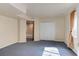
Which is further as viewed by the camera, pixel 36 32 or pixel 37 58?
pixel 36 32

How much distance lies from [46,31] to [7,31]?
4640mm

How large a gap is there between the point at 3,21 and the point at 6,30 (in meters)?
0.75

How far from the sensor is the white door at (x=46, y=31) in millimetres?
11096

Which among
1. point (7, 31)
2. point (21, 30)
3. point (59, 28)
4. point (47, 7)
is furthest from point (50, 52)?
point (59, 28)

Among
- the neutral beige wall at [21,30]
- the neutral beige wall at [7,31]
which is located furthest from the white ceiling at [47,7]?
the neutral beige wall at [21,30]

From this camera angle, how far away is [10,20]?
26.7 ft

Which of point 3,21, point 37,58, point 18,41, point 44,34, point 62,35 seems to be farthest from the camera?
point 44,34

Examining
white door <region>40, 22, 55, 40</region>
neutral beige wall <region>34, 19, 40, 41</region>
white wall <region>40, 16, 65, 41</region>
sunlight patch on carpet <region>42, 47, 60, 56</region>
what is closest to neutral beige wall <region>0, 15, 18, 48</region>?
neutral beige wall <region>34, 19, 40, 41</region>

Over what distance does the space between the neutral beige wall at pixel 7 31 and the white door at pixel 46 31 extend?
9.60ft

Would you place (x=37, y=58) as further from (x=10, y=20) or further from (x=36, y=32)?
(x=36, y=32)

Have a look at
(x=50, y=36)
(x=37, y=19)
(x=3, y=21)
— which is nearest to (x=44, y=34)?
(x=50, y=36)

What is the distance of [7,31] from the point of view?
25.3 ft

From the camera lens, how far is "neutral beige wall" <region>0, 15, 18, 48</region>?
6.91m

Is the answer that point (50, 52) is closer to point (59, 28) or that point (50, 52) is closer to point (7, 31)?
point (7, 31)
